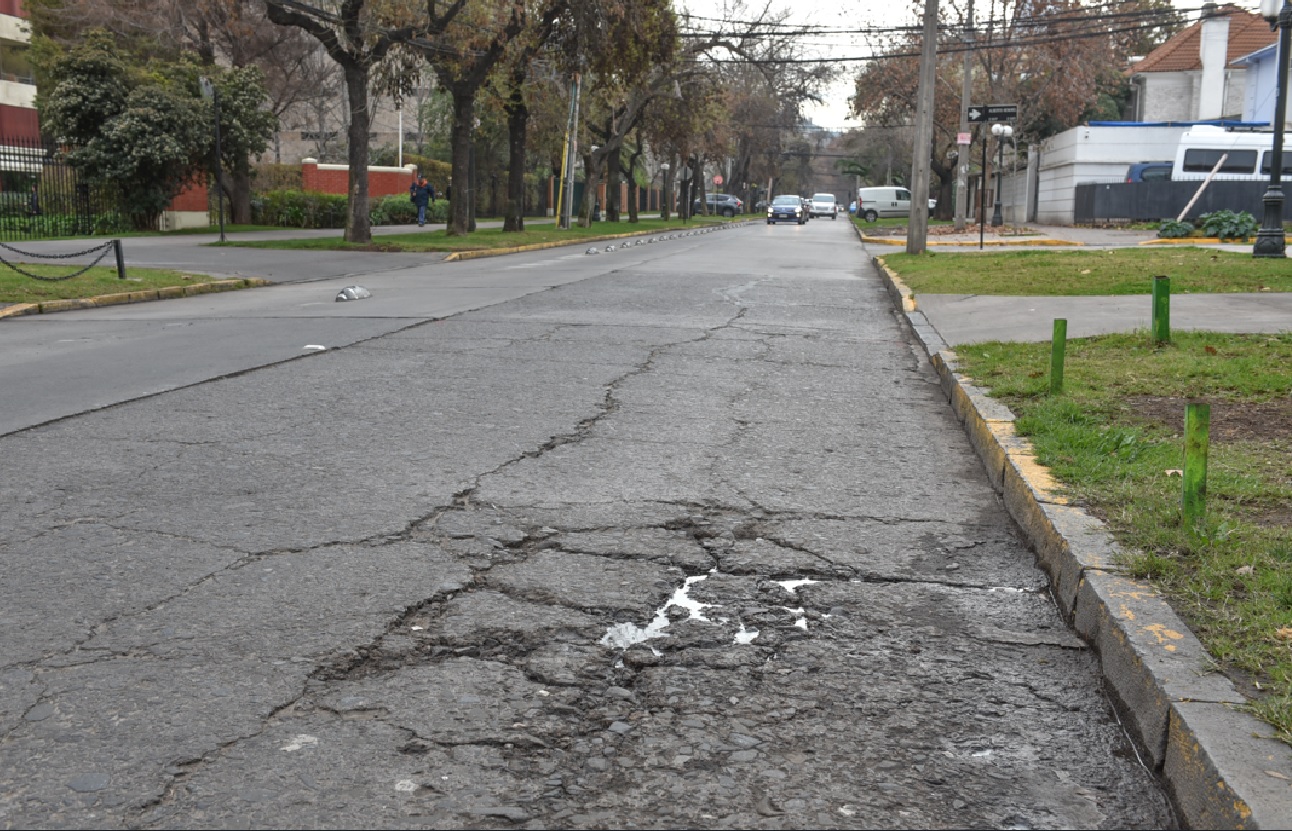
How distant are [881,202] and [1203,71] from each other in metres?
17.7

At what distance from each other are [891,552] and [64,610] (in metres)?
3.00

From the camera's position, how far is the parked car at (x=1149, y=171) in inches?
1615

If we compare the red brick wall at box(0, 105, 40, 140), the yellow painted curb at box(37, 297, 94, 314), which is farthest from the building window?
the yellow painted curb at box(37, 297, 94, 314)

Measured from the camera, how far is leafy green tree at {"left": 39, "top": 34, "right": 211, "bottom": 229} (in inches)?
1261

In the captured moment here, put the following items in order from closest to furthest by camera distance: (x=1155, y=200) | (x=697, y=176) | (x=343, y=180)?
(x=1155, y=200), (x=343, y=180), (x=697, y=176)

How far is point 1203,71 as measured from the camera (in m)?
49.7

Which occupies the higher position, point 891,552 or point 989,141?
point 989,141

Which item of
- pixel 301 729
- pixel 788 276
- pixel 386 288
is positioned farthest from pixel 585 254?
pixel 301 729

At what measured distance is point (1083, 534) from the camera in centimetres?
452

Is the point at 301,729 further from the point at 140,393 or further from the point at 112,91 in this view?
the point at 112,91

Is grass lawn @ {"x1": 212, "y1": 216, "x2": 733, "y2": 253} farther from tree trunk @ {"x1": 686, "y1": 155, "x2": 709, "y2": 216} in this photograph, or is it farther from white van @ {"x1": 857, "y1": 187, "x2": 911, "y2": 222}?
tree trunk @ {"x1": 686, "y1": 155, "x2": 709, "y2": 216}

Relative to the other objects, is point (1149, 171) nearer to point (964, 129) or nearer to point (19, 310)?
point (964, 129)

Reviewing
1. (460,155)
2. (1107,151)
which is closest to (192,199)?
(460,155)

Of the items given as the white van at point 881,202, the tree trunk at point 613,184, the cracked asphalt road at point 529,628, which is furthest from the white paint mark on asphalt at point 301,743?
the white van at point 881,202
